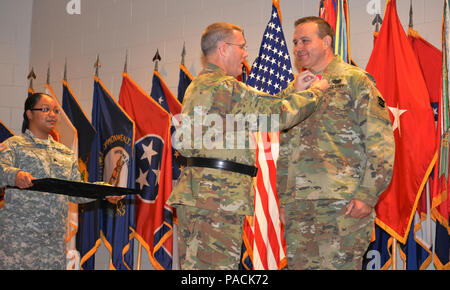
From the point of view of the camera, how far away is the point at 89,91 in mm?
5879

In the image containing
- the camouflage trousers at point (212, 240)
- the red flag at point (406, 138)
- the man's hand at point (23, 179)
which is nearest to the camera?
the camouflage trousers at point (212, 240)

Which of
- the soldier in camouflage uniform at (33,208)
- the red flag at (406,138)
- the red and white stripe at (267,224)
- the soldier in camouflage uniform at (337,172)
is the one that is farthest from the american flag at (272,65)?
the soldier in camouflage uniform at (33,208)

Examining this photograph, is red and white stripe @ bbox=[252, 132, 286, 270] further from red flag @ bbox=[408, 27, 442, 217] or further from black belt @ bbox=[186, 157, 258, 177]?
black belt @ bbox=[186, 157, 258, 177]

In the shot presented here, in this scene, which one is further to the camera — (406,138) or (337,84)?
(406,138)

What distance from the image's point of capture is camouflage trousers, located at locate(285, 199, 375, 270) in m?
2.44

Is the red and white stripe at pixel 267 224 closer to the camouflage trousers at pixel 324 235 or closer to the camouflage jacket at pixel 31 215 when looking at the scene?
the camouflage trousers at pixel 324 235

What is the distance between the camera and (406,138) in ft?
11.8

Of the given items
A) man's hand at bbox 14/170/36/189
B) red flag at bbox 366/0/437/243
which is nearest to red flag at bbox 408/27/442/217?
red flag at bbox 366/0/437/243

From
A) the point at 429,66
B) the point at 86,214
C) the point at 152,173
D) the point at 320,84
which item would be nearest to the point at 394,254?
the point at 429,66

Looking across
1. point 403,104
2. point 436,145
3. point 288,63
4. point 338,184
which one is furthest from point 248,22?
point 338,184

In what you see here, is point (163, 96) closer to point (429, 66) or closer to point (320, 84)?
point (429, 66)

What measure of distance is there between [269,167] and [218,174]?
1676 mm

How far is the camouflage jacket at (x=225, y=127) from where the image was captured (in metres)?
2.33

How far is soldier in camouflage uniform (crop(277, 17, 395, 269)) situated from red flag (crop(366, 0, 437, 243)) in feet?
3.59
